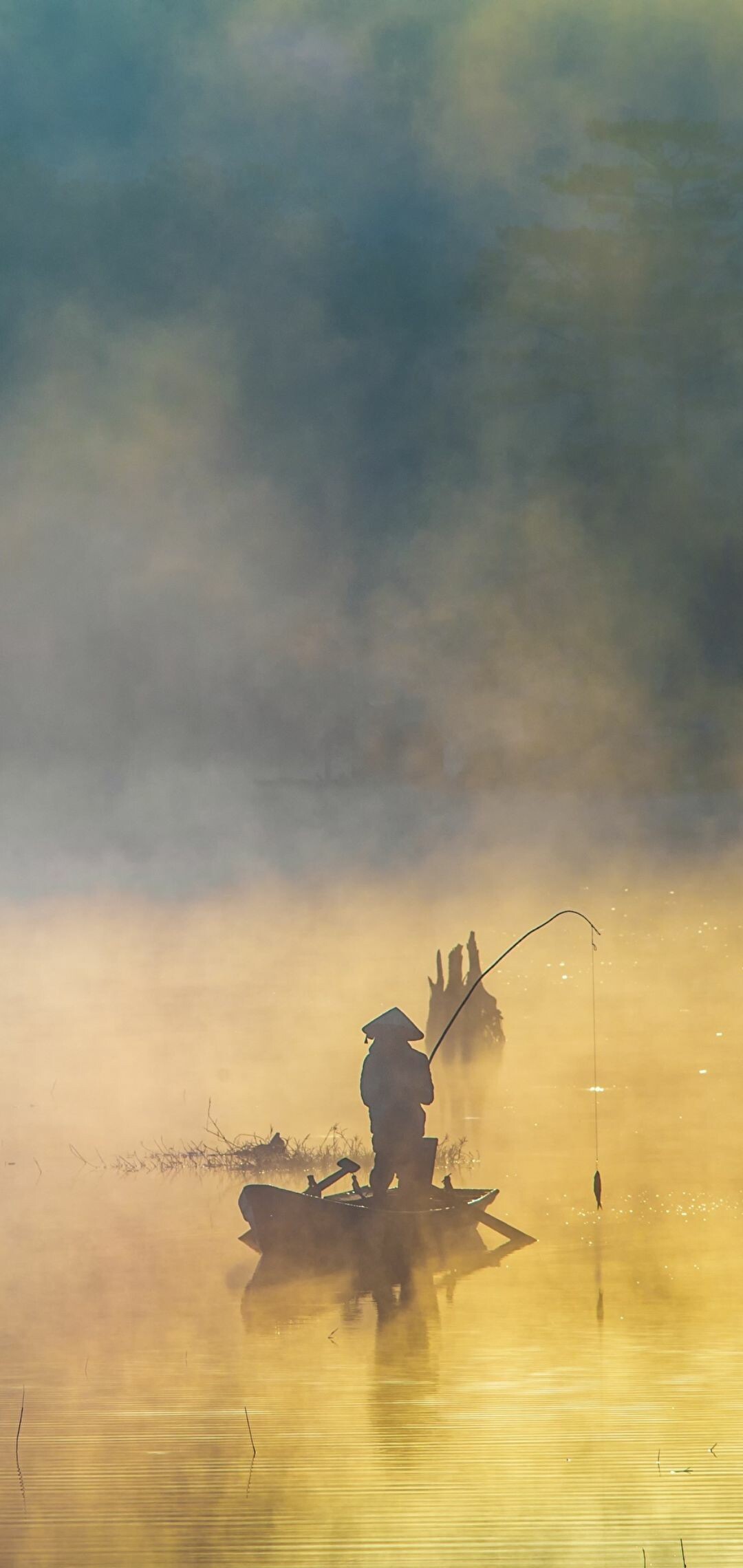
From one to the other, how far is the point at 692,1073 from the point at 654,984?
46.7 metres

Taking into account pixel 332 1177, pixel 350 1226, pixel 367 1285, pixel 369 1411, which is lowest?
pixel 369 1411

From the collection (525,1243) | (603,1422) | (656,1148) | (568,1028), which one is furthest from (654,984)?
(603,1422)

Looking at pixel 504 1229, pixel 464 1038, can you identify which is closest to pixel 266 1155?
pixel 504 1229

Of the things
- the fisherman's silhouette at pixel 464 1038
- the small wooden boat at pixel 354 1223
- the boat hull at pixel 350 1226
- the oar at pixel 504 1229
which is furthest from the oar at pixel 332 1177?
the fisherman's silhouette at pixel 464 1038

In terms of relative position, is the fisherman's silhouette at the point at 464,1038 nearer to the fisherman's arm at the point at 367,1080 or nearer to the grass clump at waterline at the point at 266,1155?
the grass clump at waterline at the point at 266,1155

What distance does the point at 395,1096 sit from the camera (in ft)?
47.3

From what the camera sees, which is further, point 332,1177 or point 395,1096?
point 332,1177

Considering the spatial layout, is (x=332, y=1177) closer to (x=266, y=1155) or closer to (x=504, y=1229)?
(x=504, y=1229)

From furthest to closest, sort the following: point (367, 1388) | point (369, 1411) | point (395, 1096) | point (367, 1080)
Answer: point (367, 1080)
point (395, 1096)
point (367, 1388)
point (369, 1411)

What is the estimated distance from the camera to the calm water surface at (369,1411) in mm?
7762

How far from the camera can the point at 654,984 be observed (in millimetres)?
Result: 115375

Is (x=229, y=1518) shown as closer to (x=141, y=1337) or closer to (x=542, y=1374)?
(x=542, y=1374)

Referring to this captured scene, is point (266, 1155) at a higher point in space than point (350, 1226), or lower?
higher

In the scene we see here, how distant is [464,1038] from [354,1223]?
43.5m
